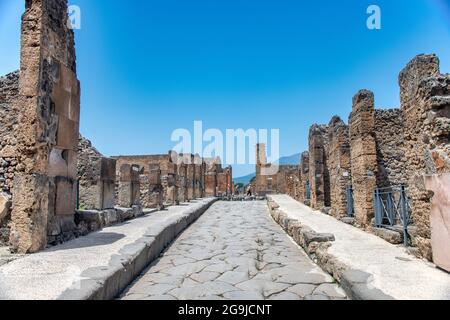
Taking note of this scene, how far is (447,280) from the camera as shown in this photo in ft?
11.1

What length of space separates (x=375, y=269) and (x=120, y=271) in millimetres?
2868

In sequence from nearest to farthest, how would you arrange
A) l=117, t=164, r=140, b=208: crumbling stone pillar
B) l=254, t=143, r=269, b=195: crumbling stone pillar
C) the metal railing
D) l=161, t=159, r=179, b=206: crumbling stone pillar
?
the metal railing < l=117, t=164, r=140, b=208: crumbling stone pillar < l=161, t=159, r=179, b=206: crumbling stone pillar < l=254, t=143, r=269, b=195: crumbling stone pillar

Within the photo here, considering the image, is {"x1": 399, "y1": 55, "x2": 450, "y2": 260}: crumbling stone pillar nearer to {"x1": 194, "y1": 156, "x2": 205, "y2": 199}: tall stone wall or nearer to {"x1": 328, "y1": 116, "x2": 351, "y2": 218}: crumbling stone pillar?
{"x1": 328, "y1": 116, "x2": 351, "y2": 218}: crumbling stone pillar

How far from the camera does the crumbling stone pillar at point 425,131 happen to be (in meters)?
4.16

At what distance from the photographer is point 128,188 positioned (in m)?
10.9

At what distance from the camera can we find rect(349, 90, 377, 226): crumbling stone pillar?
8164 millimetres

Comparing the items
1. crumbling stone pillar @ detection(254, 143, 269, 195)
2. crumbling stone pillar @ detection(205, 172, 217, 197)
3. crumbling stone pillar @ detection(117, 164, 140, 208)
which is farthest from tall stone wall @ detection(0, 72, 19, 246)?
crumbling stone pillar @ detection(254, 143, 269, 195)

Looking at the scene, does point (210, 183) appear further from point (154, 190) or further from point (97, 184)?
point (97, 184)

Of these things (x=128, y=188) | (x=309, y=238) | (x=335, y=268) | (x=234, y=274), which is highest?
(x=128, y=188)

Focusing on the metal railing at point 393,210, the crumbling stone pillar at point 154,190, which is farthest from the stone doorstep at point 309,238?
the crumbling stone pillar at point 154,190

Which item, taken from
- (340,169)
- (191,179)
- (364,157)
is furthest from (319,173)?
(191,179)

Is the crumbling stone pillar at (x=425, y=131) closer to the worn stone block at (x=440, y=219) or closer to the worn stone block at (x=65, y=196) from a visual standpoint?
the worn stone block at (x=440, y=219)
